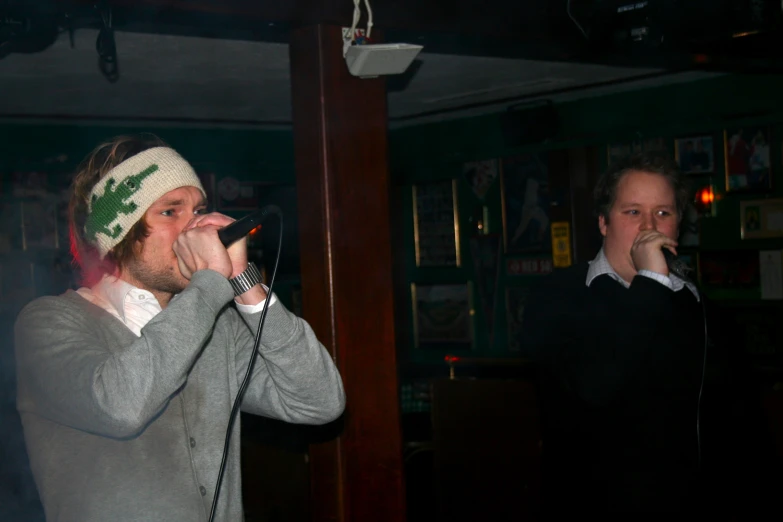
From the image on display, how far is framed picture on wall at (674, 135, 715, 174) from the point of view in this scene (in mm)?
4918

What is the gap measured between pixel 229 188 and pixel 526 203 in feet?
7.40

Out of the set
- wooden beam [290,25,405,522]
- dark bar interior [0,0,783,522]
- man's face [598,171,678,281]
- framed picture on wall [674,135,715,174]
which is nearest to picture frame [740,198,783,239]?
dark bar interior [0,0,783,522]

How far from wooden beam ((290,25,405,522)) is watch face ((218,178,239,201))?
3880 millimetres

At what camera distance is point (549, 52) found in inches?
123

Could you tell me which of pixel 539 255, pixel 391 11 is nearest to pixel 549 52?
pixel 391 11

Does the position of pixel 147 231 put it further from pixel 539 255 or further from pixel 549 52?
pixel 539 255

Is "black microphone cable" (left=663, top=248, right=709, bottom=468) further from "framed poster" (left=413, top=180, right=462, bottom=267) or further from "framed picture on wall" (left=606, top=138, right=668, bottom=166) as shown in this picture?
"framed poster" (left=413, top=180, right=462, bottom=267)

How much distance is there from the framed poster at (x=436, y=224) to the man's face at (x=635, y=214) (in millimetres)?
4043

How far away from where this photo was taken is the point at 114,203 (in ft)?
5.48

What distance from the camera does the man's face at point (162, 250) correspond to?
5.41ft

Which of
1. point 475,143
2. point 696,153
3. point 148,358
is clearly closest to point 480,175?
point 475,143

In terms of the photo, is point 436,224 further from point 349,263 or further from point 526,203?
point 349,263

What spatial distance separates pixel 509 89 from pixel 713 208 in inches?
56.2

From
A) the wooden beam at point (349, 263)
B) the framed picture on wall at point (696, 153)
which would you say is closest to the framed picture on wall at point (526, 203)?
the framed picture on wall at point (696, 153)
